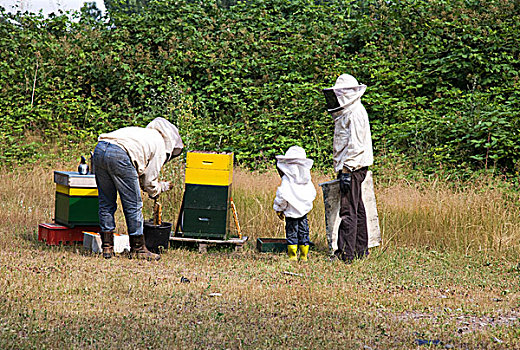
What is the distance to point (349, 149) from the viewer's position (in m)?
6.93

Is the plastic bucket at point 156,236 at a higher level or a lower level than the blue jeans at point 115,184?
lower

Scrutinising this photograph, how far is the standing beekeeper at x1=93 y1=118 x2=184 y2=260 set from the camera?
6.58m

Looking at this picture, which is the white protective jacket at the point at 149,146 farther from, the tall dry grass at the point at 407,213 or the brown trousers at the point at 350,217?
the brown trousers at the point at 350,217

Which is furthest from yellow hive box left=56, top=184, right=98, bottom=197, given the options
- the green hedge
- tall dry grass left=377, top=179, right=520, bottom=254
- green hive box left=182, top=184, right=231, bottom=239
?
the green hedge

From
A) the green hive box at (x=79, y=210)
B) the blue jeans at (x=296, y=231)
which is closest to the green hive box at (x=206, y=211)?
the blue jeans at (x=296, y=231)

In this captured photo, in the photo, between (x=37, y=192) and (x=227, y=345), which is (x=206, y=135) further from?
(x=227, y=345)

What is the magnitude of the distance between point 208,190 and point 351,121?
6.78ft

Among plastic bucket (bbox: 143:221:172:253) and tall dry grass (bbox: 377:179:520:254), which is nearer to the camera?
plastic bucket (bbox: 143:221:172:253)

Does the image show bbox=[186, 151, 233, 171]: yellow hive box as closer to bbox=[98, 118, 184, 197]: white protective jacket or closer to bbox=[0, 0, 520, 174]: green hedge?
bbox=[98, 118, 184, 197]: white protective jacket

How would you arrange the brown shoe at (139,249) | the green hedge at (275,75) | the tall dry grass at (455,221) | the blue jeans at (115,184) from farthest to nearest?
1. the green hedge at (275,75)
2. the tall dry grass at (455,221)
3. the brown shoe at (139,249)
4. the blue jeans at (115,184)

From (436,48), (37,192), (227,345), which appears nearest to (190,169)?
(227,345)

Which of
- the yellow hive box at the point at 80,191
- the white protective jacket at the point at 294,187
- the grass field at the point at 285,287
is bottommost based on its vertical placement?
the grass field at the point at 285,287

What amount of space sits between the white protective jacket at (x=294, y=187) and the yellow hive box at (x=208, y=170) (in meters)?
0.75

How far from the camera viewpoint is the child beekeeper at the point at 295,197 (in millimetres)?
7004
